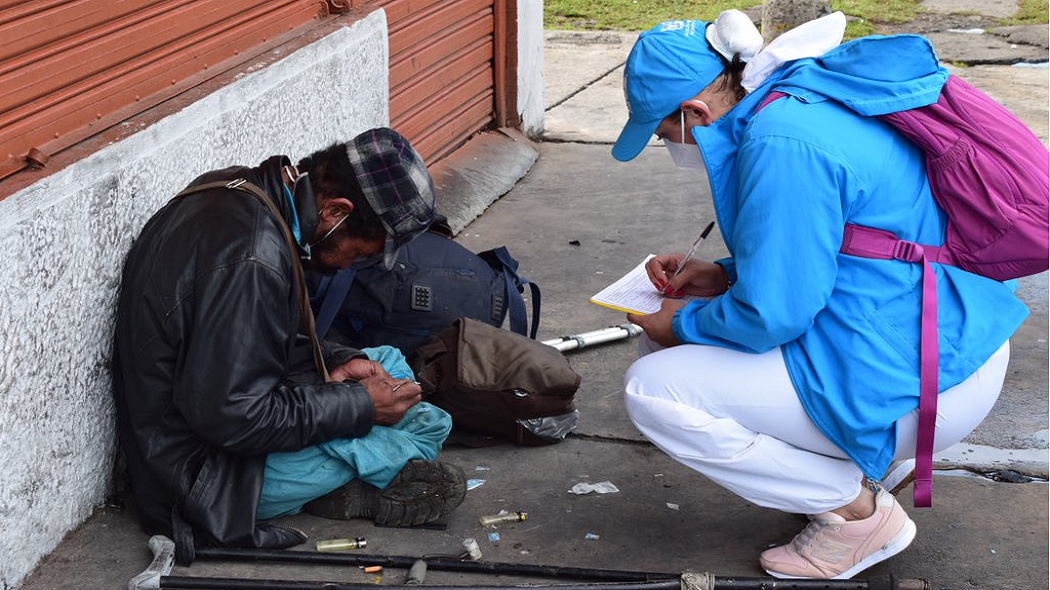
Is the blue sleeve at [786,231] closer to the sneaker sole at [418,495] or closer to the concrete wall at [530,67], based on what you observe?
the sneaker sole at [418,495]

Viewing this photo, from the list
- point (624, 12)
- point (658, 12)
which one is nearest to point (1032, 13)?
point (658, 12)

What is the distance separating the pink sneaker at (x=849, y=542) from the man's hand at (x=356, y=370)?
1194 mm

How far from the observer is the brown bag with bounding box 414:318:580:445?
352 cm

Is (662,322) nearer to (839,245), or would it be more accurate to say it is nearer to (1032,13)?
(839,245)

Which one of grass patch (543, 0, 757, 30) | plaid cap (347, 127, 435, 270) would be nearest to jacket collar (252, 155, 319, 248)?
plaid cap (347, 127, 435, 270)

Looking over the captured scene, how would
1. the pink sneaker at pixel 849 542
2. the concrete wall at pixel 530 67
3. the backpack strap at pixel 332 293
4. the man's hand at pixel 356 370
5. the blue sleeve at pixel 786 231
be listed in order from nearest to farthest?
the blue sleeve at pixel 786 231
the pink sneaker at pixel 849 542
the man's hand at pixel 356 370
the backpack strap at pixel 332 293
the concrete wall at pixel 530 67

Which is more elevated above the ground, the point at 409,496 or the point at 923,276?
the point at 923,276

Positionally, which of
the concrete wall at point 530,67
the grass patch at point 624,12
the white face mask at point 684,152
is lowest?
the grass patch at point 624,12

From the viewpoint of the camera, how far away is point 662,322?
119 inches

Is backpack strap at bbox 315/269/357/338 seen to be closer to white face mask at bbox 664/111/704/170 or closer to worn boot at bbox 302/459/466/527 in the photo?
worn boot at bbox 302/459/466/527

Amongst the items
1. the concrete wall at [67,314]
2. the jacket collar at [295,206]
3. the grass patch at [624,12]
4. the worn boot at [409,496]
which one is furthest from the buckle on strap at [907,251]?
the grass patch at [624,12]

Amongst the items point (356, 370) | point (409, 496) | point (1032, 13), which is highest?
point (356, 370)

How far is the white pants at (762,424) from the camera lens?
2781 millimetres

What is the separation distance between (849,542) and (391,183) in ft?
4.65
